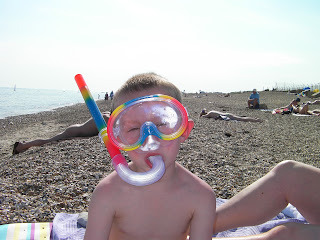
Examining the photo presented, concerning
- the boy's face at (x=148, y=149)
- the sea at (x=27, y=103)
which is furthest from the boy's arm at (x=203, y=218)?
the sea at (x=27, y=103)

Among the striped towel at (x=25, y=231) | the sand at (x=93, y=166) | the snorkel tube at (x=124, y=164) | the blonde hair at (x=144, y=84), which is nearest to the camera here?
the snorkel tube at (x=124, y=164)

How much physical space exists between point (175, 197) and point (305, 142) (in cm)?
633

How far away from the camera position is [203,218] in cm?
194

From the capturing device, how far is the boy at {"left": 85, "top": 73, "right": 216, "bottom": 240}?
71.0 inches

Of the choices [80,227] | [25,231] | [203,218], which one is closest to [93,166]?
[80,227]

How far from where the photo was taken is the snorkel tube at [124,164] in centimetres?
159

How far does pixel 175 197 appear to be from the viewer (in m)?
1.95

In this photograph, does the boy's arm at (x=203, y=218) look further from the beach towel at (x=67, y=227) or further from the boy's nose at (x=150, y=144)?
the beach towel at (x=67, y=227)

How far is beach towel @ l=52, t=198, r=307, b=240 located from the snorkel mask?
1482mm

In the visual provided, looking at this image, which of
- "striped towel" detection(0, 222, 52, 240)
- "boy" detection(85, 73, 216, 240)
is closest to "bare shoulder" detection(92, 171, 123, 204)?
"boy" detection(85, 73, 216, 240)

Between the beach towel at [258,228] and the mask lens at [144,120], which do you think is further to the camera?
the beach towel at [258,228]

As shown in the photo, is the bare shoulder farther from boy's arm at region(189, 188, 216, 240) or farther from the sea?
the sea

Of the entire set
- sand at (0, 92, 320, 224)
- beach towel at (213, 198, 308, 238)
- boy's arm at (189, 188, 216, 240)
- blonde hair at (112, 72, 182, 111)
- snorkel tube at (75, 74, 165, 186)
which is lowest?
beach towel at (213, 198, 308, 238)

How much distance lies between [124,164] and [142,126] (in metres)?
0.24
